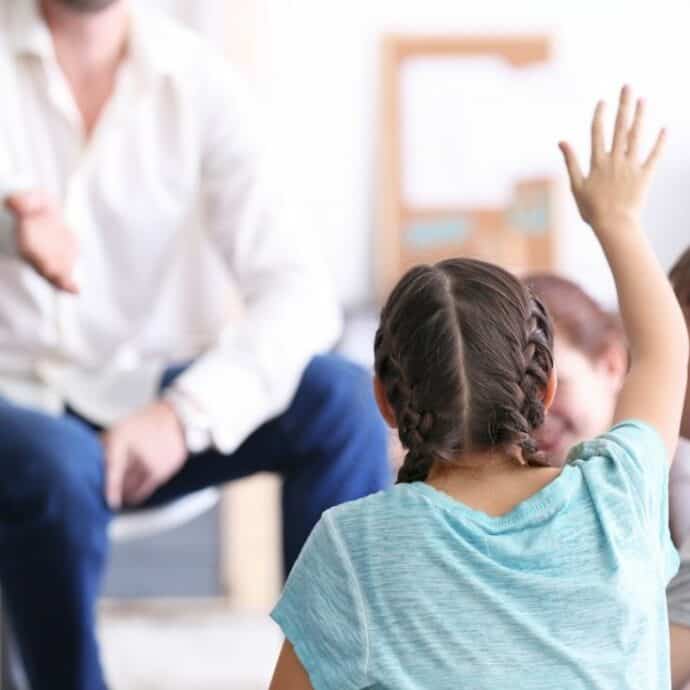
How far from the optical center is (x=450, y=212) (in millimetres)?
3574

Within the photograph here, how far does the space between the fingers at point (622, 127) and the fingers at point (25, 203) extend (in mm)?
823

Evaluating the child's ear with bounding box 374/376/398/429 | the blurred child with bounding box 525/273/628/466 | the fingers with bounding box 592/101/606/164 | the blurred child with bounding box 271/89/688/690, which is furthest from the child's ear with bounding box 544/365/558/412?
the blurred child with bounding box 525/273/628/466

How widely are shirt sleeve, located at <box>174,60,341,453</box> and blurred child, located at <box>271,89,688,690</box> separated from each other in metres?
0.82

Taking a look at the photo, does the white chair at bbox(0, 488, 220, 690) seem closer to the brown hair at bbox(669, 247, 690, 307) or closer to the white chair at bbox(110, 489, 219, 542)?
the white chair at bbox(110, 489, 219, 542)

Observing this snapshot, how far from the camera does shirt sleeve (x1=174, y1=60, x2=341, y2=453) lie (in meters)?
1.95

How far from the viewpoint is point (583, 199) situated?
4.21 feet

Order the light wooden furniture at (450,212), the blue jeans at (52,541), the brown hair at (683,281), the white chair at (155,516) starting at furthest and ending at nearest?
the light wooden furniture at (450,212)
the white chair at (155,516)
the blue jeans at (52,541)
the brown hair at (683,281)


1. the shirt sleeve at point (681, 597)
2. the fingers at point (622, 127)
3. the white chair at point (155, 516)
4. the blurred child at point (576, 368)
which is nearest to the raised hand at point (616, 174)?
the fingers at point (622, 127)

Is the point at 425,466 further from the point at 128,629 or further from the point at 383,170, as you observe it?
the point at 383,170

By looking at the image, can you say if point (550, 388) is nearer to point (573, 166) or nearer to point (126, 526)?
point (573, 166)

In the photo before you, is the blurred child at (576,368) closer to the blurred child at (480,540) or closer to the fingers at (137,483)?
the fingers at (137,483)

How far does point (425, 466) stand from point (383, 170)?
8.16 feet

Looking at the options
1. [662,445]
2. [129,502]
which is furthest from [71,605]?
[662,445]

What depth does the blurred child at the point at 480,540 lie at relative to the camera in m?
1.05
